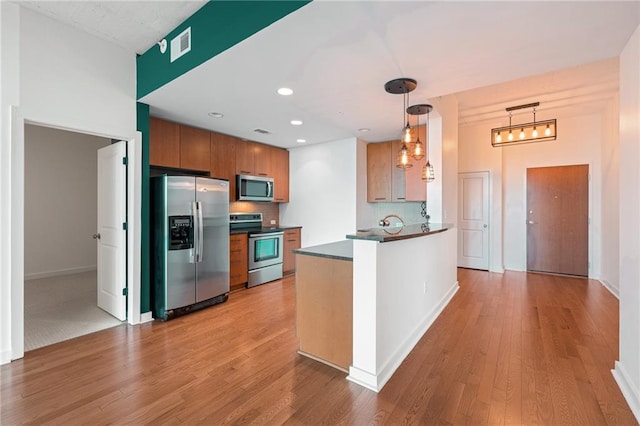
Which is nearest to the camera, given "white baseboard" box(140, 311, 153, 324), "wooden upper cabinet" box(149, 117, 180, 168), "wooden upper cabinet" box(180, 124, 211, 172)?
"white baseboard" box(140, 311, 153, 324)

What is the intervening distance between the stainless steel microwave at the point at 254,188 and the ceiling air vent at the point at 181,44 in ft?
7.77

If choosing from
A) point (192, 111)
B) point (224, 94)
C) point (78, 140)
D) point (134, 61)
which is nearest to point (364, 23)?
point (224, 94)

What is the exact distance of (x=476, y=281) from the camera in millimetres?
4891

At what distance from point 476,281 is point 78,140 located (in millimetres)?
8018

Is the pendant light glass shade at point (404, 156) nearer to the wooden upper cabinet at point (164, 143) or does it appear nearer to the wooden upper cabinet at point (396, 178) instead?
the wooden upper cabinet at point (396, 178)

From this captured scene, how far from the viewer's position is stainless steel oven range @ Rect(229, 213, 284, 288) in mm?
4605

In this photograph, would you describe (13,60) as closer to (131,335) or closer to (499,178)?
(131,335)

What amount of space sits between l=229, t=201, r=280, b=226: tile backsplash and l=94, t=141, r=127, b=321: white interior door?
1.86 metres

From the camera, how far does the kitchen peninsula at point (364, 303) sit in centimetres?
204

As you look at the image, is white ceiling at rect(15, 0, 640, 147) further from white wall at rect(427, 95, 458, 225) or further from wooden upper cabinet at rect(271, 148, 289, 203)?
wooden upper cabinet at rect(271, 148, 289, 203)

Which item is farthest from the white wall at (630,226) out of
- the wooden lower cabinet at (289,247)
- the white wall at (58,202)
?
the white wall at (58,202)

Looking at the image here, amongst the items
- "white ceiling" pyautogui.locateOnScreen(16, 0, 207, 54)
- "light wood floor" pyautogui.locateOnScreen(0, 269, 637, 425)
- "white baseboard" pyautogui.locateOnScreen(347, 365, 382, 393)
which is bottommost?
"light wood floor" pyautogui.locateOnScreen(0, 269, 637, 425)

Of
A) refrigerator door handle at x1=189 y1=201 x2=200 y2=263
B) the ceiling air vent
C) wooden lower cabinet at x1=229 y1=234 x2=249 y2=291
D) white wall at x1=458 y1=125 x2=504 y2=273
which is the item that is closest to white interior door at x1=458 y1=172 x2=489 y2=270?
white wall at x1=458 y1=125 x2=504 y2=273

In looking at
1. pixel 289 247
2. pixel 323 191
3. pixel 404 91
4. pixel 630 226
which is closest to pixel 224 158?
pixel 323 191
